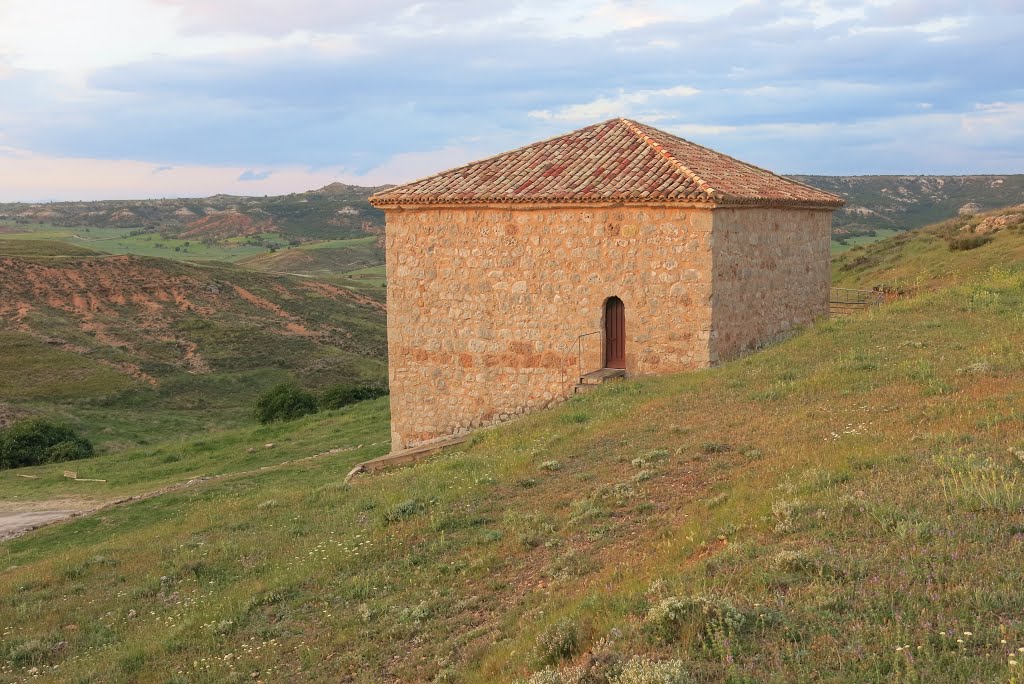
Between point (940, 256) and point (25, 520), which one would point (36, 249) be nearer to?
point (25, 520)

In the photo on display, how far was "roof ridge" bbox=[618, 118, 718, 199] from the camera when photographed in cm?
1537

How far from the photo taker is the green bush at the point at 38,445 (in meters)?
24.8

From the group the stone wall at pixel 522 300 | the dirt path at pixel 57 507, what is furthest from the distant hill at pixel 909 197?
the dirt path at pixel 57 507

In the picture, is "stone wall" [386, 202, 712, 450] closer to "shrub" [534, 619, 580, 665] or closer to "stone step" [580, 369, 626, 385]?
"stone step" [580, 369, 626, 385]

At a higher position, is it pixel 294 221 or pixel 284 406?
pixel 294 221

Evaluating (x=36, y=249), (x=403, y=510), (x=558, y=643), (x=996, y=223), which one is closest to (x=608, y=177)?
(x=403, y=510)

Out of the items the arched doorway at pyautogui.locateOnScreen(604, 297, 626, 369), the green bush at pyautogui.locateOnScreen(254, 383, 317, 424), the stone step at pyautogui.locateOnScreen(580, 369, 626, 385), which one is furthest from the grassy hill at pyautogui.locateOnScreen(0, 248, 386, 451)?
the arched doorway at pyautogui.locateOnScreen(604, 297, 626, 369)

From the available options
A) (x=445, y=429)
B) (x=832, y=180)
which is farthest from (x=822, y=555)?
(x=832, y=180)

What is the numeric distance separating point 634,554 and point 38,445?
78.1 feet

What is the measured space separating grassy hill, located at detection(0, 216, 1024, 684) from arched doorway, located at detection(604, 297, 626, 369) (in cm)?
164

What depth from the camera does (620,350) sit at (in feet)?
54.4

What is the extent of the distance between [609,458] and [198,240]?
116742 millimetres

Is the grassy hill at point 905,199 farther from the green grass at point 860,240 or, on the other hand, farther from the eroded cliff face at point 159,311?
the eroded cliff face at point 159,311

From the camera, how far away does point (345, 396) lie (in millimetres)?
31625
